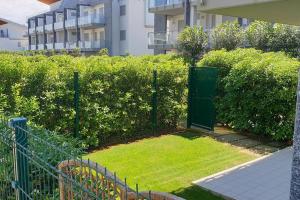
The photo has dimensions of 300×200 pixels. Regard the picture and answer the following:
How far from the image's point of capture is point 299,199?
91.4 inches

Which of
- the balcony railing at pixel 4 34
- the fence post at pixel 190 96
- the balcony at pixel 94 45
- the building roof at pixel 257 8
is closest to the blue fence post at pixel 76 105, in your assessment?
the fence post at pixel 190 96

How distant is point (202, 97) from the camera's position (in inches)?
415

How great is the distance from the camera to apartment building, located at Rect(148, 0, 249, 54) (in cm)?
2702

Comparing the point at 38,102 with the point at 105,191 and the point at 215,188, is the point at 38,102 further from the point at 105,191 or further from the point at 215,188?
the point at 105,191

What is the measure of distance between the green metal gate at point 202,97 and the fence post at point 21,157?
734 centimetres

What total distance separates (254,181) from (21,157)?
4.50 meters

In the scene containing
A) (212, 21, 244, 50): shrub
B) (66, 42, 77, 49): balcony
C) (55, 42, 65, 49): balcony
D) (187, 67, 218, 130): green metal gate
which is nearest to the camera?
(187, 67, 218, 130): green metal gate

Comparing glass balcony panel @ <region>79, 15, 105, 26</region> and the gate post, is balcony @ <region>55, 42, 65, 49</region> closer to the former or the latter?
glass balcony panel @ <region>79, 15, 105, 26</region>

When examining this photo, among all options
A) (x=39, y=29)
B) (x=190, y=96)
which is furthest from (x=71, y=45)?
(x=190, y=96)

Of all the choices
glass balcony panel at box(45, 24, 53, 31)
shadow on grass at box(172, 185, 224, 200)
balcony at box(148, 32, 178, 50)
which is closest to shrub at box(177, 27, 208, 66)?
balcony at box(148, 32, 178, 50)

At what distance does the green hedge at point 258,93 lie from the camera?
893 cm

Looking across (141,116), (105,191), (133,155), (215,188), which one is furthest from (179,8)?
(105,191)

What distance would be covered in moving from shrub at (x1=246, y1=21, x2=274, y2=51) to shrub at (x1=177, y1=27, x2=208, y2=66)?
2275 millimetres

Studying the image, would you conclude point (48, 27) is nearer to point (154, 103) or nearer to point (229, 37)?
point (229, 37)
